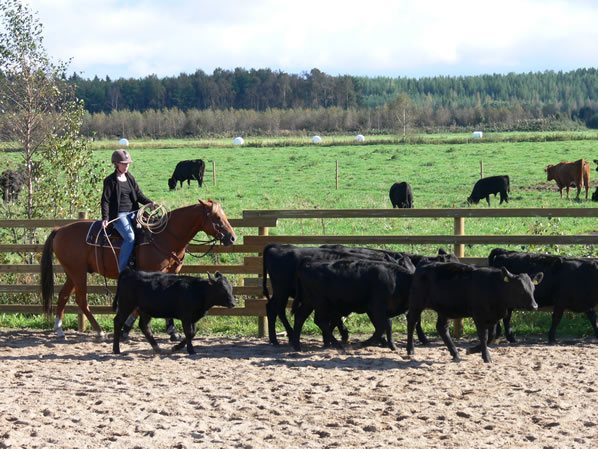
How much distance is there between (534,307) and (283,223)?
12576 mm

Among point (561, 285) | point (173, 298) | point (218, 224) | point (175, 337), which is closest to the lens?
point (173, 298)

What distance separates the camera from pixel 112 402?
20.9ft

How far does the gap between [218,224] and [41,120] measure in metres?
6.30

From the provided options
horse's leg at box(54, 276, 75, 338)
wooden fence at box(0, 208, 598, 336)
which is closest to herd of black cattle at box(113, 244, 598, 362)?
wooden fence at box(0, 208, 598, 336)

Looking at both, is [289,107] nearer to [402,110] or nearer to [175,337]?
[402,110]

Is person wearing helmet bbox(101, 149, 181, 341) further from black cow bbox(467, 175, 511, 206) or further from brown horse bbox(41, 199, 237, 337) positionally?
black cow bbox(467, 175, 511, 206)

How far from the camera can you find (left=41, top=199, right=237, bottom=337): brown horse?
954 centimetres

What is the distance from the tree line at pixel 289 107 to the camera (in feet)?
330

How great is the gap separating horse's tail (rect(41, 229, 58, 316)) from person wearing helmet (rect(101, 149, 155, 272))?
2.75 ft

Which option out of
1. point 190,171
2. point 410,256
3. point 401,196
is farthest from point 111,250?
point 190,171

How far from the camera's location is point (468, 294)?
8.05 metres

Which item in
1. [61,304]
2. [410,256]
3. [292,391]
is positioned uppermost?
[410,256]

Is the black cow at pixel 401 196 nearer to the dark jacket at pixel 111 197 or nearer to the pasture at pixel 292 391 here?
the pasture at pixel 292 391

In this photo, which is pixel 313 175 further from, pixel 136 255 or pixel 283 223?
pixel 136 255
